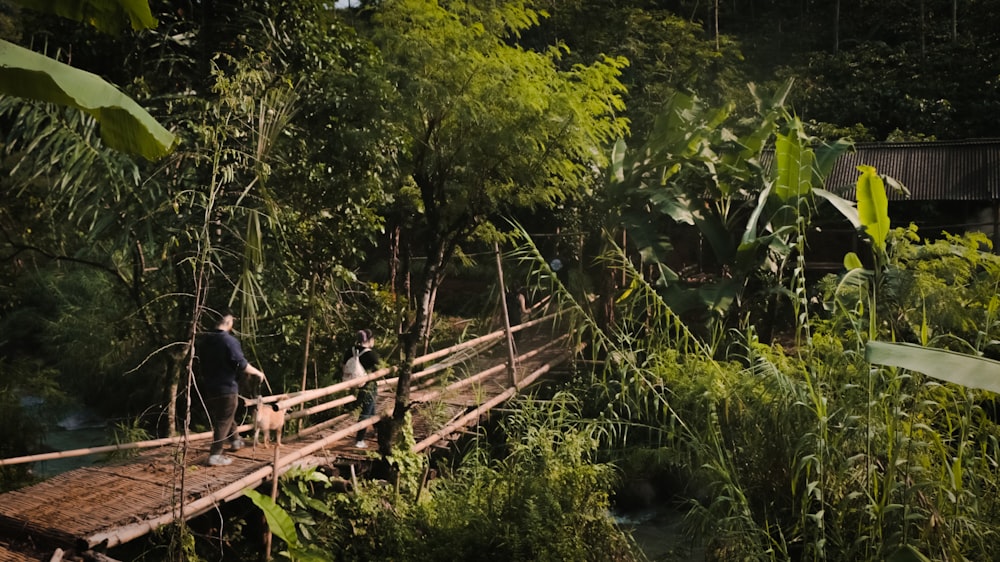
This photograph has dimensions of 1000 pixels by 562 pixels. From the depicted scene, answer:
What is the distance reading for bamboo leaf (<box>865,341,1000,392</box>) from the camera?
8.14ft

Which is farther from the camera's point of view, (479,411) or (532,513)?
(479,411)

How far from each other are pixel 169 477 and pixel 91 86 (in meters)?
3.40

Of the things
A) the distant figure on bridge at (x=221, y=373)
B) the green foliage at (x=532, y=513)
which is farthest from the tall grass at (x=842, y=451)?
the distant figure on bridge at (x=221, y=373)

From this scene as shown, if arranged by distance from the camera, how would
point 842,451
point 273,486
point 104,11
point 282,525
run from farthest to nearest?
1. point 273,486
2. point 282,525
3. point 842,451
4. point 104,11

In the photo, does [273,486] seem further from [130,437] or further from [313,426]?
[130,437]

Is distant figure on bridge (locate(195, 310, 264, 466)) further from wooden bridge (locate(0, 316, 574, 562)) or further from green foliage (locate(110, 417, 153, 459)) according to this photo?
green foliage (locate(110, 417, 153, 459))

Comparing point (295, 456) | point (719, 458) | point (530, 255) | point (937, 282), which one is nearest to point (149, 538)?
point (295, 456)

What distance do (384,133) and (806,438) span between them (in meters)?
3.66

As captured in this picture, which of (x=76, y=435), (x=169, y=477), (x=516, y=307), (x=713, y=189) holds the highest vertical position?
(x=713, y=189)

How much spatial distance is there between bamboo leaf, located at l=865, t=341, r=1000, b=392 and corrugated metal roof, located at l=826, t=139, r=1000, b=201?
788cm

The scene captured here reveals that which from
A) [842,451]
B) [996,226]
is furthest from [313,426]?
[996,226]

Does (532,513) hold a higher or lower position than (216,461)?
lower

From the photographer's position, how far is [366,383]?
6.37 m

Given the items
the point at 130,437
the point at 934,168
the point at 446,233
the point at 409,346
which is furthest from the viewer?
the point at 934,168
